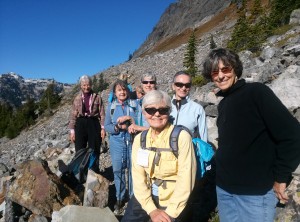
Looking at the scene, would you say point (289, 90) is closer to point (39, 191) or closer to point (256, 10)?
point (39, 191)

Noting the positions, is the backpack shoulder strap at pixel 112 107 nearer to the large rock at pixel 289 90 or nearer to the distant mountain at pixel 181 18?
the large rock at pixel 289 90

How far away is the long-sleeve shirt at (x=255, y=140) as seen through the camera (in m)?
2.53

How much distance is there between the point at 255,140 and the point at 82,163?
5.38m

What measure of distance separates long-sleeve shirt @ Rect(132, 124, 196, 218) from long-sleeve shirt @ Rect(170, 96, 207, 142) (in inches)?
45.3

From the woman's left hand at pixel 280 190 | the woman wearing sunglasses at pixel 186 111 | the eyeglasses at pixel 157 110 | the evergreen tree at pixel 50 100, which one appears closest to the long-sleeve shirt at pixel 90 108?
the woman wearing sunglasses at pixel 186 111

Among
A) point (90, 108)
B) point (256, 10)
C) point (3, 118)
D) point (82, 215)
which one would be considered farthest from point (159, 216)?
point (3, 118)

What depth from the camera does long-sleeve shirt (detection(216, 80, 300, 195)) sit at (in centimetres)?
253

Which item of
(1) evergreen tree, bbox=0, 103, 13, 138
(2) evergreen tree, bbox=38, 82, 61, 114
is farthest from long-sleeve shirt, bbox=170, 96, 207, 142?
(1) evergreen tree, bbox=0, 103, 13, 138

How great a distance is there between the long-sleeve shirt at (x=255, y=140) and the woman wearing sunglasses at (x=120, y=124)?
10.1 ft

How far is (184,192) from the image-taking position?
135 inches

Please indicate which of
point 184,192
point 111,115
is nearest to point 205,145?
point 184,192

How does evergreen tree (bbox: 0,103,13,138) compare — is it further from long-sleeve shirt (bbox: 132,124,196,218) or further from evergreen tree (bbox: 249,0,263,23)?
long-sleeve shirt (bbox: 132,124,196,218)

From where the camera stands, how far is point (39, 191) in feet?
20.3

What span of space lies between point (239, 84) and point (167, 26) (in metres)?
187
